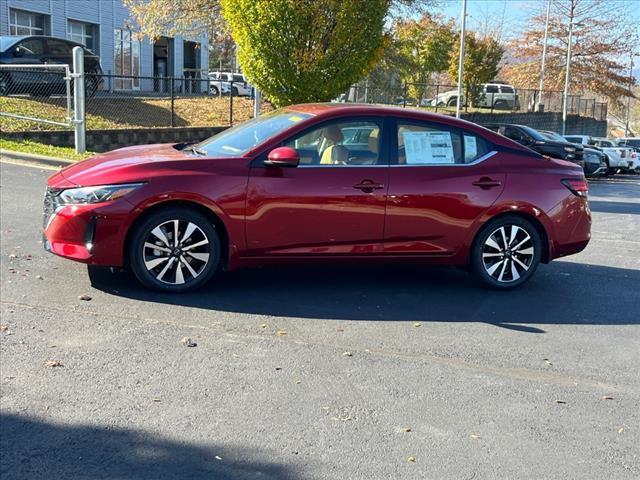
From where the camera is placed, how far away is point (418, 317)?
5.94 meters

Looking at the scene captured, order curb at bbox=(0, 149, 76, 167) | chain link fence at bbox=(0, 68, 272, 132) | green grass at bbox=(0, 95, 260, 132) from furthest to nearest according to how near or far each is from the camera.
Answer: chain link fence at bbox=(0, 68, 272, 132) → green grass at bbox=(0, 95, 260, 132) → curb at bbox=(0, 149, 76, 167)

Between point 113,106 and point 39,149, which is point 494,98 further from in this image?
point 39,149

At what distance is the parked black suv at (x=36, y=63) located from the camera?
18422 mm

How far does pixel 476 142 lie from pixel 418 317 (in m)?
1.86

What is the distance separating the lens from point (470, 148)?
6762 mm

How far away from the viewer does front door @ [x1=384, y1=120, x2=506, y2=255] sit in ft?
21.1

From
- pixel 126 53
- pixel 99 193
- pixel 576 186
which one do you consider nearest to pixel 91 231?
pixel 99 193

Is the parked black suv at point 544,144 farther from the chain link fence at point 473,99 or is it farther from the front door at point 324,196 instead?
the front door at point 324,196

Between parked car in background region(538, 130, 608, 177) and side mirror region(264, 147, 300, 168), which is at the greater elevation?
side mirror region(264, 147, 300, 168)

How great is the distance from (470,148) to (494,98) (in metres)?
38.0

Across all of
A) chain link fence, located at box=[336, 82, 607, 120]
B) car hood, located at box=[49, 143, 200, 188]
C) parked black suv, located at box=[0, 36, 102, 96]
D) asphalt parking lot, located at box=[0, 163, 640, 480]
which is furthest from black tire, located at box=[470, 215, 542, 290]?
chain link fence, located at box=[336, 82, 607, 120]

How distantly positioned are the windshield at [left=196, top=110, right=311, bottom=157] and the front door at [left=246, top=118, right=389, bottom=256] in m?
0.25

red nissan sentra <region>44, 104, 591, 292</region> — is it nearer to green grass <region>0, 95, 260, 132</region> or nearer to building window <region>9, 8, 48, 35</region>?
green grass <region>0, 95, 260, 132</region>

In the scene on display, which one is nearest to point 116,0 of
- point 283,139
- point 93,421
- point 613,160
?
point 613,160
